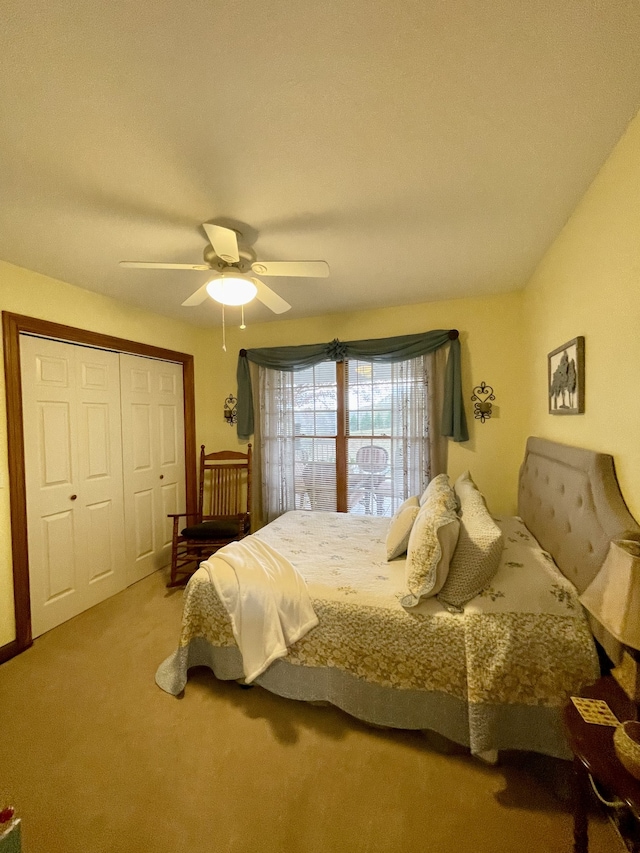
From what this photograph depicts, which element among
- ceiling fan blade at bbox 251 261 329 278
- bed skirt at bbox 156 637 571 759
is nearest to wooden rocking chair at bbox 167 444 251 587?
bed skirt at bbox 156 637 571 759

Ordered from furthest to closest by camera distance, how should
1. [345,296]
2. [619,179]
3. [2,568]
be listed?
[345,296], [2,568], [619,179]

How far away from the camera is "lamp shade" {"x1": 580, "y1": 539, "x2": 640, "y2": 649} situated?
0.91m

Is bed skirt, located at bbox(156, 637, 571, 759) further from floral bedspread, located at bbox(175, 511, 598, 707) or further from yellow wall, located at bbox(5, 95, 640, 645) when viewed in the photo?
yellow wall, located at bbox(5, 95, 640, 645)

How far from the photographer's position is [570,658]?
1.32 meters

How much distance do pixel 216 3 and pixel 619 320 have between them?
1.65 metres

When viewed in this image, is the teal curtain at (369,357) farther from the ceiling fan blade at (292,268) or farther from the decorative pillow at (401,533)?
the ceiling fan blade at (292,268)

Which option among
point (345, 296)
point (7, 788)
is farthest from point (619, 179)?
point (7, 788)

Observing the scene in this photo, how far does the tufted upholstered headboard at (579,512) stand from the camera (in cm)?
127

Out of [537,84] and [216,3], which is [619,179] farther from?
[216,3]

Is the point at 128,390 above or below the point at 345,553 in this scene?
above

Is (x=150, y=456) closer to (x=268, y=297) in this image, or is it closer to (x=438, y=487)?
(x=268, y=297)

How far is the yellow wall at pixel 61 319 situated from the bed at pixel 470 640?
1222mm

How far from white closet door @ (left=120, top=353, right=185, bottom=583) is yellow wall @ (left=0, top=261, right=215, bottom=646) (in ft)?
0.83

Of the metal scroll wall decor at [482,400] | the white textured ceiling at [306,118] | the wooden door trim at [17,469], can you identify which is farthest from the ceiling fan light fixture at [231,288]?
the metal scroll wall decor at [482,400]
